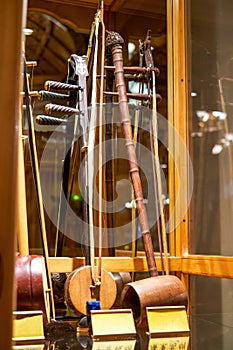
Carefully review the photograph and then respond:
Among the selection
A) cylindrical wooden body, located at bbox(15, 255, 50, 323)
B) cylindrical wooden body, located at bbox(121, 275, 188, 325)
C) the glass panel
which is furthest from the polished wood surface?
the glass panel

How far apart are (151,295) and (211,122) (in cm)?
82

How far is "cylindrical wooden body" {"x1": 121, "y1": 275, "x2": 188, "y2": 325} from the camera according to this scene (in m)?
1.32

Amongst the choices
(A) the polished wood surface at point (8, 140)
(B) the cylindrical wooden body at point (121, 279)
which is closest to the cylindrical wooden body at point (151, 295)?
(B) the cylindrical wooden body at point (121, 279)

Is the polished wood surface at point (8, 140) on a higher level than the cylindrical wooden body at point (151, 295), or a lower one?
higher

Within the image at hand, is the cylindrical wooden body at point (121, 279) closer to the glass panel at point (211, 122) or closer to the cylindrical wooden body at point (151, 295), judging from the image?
the cylindrical wooden body at point (151, 295)

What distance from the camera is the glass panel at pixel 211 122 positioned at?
5.89 ft

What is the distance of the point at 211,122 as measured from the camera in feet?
6.20

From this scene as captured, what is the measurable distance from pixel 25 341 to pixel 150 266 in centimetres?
47

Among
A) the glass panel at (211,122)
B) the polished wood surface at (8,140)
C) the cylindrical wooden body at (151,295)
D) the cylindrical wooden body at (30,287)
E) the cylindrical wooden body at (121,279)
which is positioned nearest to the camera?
the polished wood surface at (8,140)

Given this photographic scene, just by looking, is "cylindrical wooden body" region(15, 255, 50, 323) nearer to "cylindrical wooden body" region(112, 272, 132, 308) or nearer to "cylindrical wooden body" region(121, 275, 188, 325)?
"cylindrical wooden body" region(121, 275, 188, 325)

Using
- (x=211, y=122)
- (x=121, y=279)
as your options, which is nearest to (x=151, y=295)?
(x=121, y=279)

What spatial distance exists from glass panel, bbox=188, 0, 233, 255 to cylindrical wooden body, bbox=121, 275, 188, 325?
44 cm

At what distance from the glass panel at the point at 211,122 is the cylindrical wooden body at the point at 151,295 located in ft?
Answer: 1.43

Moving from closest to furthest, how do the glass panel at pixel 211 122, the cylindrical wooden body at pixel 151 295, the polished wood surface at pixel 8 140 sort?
the polished wood surface at pixel 8 140 < the cylindrical wooden body at pixel 151 295 < the glass panel at pixel 211 122
